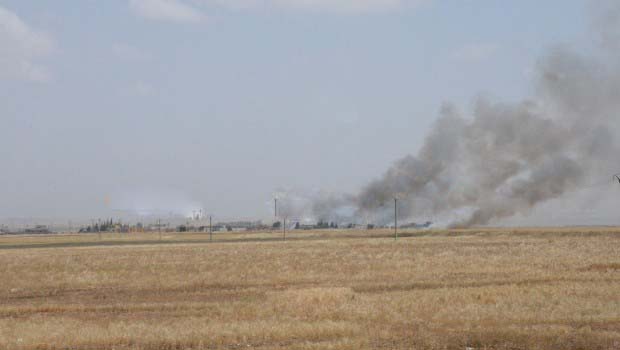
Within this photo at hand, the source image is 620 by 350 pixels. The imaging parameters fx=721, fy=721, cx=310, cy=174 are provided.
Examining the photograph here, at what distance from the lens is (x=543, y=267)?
43.5 metres

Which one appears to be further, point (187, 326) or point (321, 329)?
point (187, 326)

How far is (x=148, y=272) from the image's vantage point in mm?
46219

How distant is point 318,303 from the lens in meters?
26.8

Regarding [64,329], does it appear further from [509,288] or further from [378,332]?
[509,288]

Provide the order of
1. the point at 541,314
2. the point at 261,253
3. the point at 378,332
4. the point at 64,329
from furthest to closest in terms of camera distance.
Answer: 1. the point at 261,253
2. the point at 541,314
3. the point at 64,329
4. the point at 378,332

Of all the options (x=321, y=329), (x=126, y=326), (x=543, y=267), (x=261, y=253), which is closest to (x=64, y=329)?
(x=126, y=326)

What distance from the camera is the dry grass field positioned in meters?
19.1

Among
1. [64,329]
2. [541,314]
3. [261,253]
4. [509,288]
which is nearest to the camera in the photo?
[64,329]

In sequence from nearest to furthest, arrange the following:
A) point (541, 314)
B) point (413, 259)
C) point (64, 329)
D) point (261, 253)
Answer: point (64, 329), point (541, 314), point (413, 259), point (261, 253)

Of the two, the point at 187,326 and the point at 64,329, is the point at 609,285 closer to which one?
the point at 187,326

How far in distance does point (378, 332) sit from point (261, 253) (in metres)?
41.3

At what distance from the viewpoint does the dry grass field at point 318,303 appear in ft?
62.7

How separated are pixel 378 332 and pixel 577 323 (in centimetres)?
601

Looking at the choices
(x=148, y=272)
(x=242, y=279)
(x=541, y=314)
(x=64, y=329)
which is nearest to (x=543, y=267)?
(x=242, y=279)
